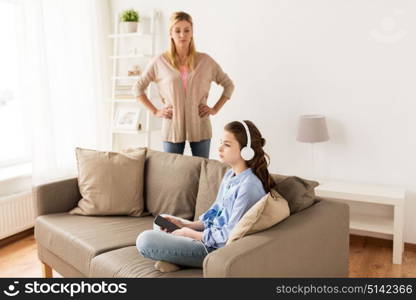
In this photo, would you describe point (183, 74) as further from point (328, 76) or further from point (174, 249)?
point (174, 249)

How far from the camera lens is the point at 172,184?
265 centimetres

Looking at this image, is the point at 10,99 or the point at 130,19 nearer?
the point at 10,99

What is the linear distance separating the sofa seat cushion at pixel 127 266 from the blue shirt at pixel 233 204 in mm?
162

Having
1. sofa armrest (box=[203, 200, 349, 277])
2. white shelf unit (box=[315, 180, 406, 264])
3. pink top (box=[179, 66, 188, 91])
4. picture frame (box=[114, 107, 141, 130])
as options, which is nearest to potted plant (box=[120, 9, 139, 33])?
picture frame (box=[114, 107, 141, 130])

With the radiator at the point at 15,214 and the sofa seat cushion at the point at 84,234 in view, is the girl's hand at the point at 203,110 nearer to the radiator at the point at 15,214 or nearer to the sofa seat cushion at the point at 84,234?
the sofa seat cushion at the point at 84,234

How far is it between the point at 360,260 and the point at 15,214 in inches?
103

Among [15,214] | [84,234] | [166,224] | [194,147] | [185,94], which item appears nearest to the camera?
[166,224]

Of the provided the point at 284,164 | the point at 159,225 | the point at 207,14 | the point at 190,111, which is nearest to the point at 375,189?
the point at 284,164

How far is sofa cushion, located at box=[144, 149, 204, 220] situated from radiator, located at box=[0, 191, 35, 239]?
48.4 inches

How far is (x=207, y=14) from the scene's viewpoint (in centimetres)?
384

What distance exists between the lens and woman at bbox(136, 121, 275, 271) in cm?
190

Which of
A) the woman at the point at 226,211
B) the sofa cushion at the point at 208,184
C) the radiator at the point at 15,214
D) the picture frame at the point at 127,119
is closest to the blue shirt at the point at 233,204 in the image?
the woman at the point at 226,211

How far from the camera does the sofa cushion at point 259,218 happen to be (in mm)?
1809

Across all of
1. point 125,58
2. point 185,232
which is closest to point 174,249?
point 185,232
